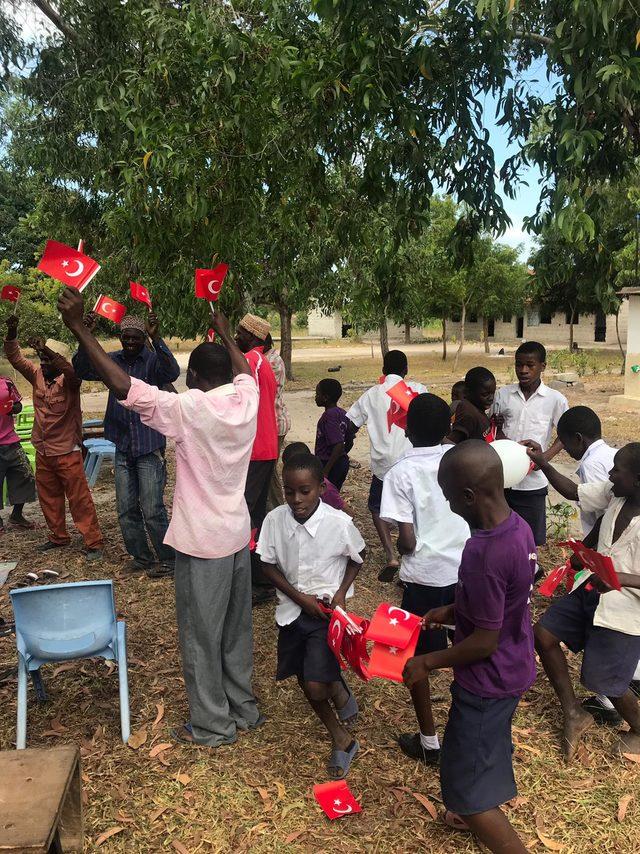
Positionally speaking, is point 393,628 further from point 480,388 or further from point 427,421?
point 480,388

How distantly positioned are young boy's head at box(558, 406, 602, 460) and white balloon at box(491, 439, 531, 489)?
928mm

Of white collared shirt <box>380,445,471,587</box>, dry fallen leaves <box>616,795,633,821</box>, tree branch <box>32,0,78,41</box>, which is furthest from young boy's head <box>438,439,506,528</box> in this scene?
tree branch <box>32,0,78,41</box>

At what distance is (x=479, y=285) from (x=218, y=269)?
95.8 ft

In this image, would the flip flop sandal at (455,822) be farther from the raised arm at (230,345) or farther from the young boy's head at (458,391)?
the young boy's head at (458,391)

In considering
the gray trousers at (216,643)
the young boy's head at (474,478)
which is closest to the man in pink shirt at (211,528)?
the gray trousers at (216,643)

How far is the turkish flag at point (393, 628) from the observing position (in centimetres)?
261

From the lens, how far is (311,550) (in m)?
3.22

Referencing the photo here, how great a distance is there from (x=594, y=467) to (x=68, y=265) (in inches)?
107

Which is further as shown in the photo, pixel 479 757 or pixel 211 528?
pixel 211 528

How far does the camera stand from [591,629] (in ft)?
11.1

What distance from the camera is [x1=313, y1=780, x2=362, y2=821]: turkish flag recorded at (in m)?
2.96

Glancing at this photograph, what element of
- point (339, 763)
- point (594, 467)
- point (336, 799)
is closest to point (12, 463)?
point (339, 763)

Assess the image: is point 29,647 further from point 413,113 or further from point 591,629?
point 413,113

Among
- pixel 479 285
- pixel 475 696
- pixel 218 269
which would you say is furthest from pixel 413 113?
pixel 479 285
